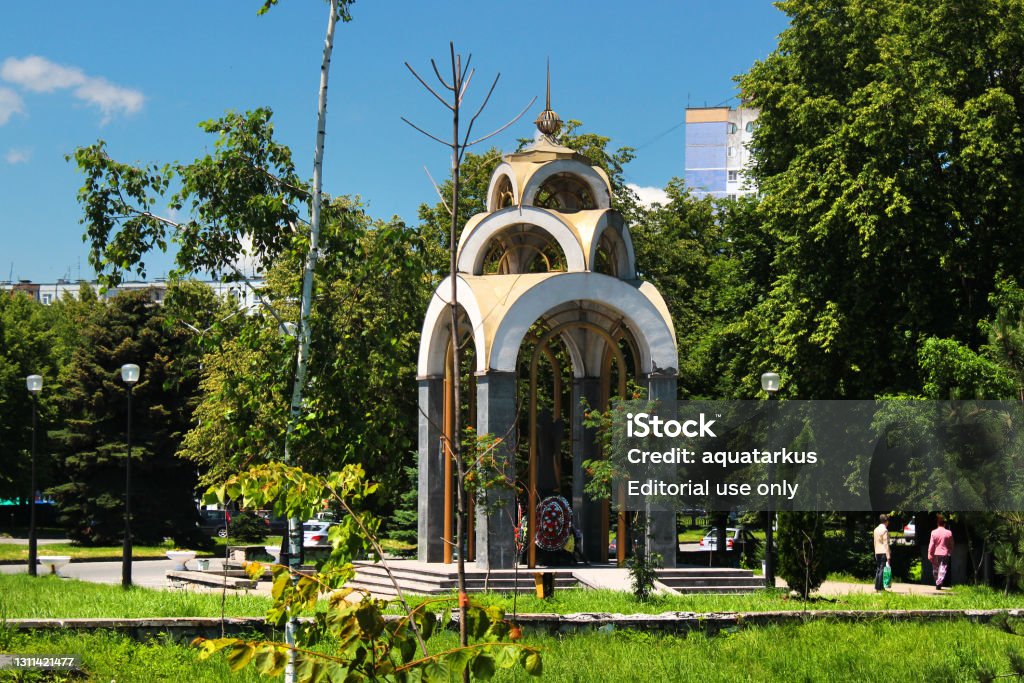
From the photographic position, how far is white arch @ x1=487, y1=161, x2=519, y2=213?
24031 millimetres

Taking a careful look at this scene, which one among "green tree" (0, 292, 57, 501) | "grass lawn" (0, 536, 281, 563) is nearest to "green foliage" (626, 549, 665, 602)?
"grass lawn" (0, 536, 281, 563)

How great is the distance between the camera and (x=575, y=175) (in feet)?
80.6

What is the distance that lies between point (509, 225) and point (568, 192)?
8.58 feet

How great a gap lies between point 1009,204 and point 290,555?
18.8 metres

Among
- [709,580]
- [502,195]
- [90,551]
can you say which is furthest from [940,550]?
[90,551]

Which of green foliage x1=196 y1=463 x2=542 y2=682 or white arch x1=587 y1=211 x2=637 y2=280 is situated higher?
white arch x1=587 y1=211 x2=637 y2=280

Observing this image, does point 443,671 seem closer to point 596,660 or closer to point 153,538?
point 596,660

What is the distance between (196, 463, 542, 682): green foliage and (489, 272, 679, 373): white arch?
50.6 ft

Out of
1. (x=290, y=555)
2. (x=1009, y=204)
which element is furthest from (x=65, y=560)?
(x=1009, y=204)

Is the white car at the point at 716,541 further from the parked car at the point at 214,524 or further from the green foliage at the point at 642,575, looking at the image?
the parked car at the point at 214,524

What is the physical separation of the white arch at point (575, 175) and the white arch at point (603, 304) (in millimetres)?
2159

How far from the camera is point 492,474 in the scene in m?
20.3

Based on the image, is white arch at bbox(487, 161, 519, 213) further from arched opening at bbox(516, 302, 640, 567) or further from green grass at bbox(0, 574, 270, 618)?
green grass at bbox(0, 574, 270, 618)

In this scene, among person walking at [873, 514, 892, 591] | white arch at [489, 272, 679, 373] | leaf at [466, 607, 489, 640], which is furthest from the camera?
person walking at [873, 514, 892, 591]
